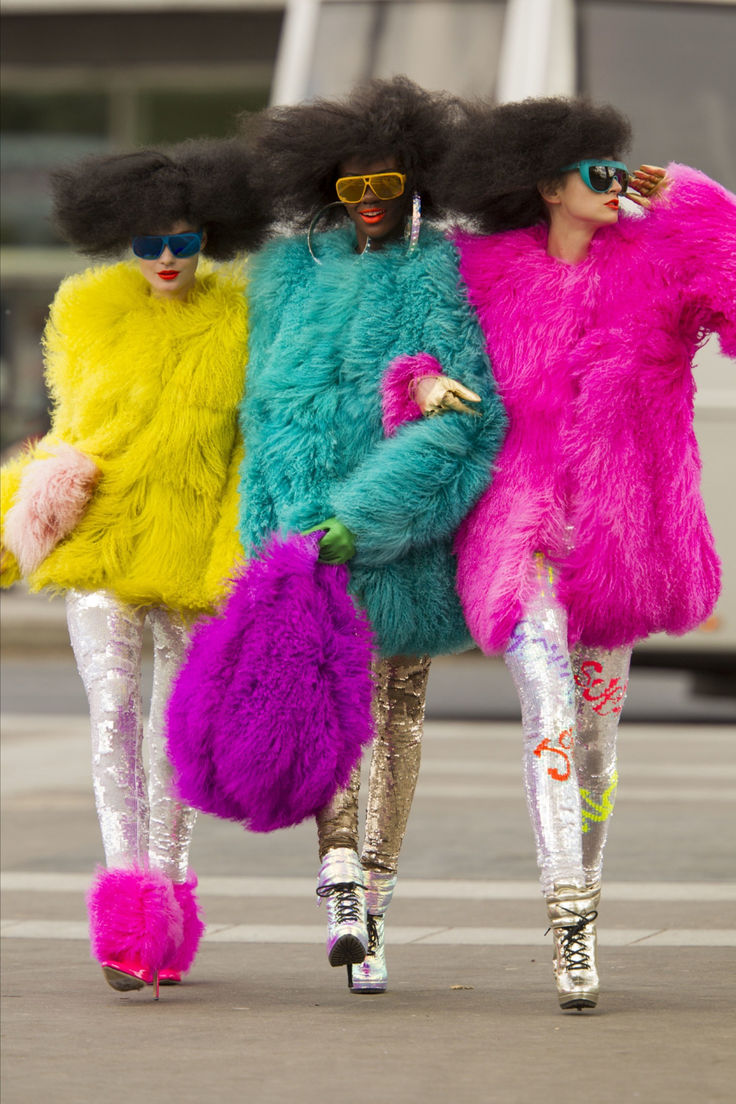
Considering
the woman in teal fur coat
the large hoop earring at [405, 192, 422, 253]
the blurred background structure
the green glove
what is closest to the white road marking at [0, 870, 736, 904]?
the woman in teal fur coat

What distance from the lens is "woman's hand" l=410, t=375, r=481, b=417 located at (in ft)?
14.4

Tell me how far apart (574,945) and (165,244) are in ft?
6.53

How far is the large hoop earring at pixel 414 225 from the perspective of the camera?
4598 mm

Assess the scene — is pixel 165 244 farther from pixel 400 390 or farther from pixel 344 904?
pixel 344 904

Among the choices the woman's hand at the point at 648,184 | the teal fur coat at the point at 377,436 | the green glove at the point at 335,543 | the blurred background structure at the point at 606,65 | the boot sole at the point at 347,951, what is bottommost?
the boot sole at the point at 347,951

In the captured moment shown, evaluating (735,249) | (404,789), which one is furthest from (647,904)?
(735,249)

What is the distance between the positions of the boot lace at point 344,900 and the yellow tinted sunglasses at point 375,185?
5.34ft

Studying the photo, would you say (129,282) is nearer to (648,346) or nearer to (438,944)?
(648,346)

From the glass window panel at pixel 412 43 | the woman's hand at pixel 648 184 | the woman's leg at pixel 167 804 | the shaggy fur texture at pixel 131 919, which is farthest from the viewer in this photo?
the glass window panel at pixel 412 43

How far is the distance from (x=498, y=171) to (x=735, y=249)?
0.57 metres

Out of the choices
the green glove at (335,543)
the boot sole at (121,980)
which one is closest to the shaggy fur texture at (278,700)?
the green glove at (335,543)

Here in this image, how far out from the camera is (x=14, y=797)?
8.61 m

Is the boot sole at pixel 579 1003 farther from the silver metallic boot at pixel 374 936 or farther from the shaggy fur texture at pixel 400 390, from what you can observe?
the shaggy fur texture at pixel 400 390

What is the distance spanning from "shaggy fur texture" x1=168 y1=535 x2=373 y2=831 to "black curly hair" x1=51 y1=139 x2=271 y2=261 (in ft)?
3.04
